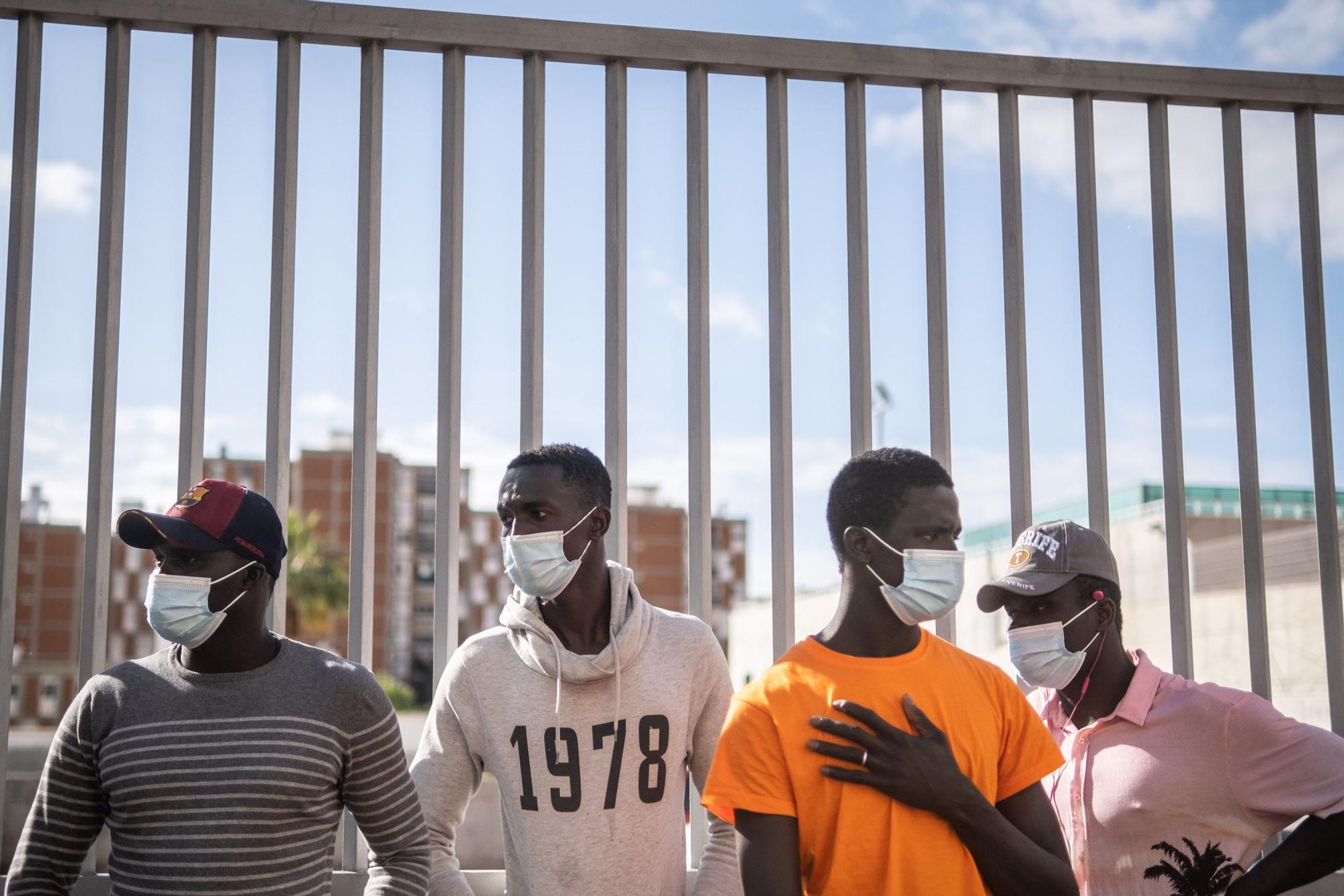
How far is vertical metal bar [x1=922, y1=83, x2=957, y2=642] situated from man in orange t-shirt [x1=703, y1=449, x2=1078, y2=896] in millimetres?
1463

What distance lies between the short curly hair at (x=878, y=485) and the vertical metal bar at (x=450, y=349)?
57.1 inches

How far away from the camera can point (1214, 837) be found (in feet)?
9.07

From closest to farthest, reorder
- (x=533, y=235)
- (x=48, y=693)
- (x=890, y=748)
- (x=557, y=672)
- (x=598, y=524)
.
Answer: (x=890, y=748) → (x=557, y=672) → (x=598, y=524) → (x=533, y=235) → (x=48, y=693)

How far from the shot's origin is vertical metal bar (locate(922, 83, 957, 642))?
3.77m

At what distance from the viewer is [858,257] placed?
381cm

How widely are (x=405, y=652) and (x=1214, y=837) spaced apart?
98031 mm

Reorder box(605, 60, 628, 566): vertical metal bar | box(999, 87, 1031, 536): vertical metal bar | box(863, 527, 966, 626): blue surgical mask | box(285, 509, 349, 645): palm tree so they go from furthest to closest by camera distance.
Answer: box(285, 509, 349, 645): palm tree < box(999, 87, 1031, 536): vertical metal bar < box(605, 60, 628, 566): vertical metal bar < box(863, 527, 966, 626): blue surgical mask

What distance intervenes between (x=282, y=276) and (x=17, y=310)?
0.79m

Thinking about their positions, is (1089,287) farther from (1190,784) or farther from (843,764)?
(843,764)

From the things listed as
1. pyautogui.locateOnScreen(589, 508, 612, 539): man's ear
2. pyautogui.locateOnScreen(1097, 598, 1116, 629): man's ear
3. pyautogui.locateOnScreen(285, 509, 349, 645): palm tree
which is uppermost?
pyautogui.locateOnScreen(589, 508, 612, 539): man's ear

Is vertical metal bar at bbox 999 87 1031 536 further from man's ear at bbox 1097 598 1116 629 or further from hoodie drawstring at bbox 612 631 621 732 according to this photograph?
hoodie drawstring at bbox 612 631 621 732

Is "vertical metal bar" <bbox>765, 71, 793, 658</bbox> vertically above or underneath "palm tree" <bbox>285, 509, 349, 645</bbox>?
above

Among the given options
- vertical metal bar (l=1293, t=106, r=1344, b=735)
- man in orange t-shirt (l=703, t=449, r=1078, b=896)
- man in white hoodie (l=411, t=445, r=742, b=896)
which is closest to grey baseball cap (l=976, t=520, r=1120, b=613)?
man in orange t-shirt (l=703, t=449, r=1078, b=896)

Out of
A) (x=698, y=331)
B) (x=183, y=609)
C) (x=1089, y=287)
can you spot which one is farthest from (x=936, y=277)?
(x=183, y=609)
